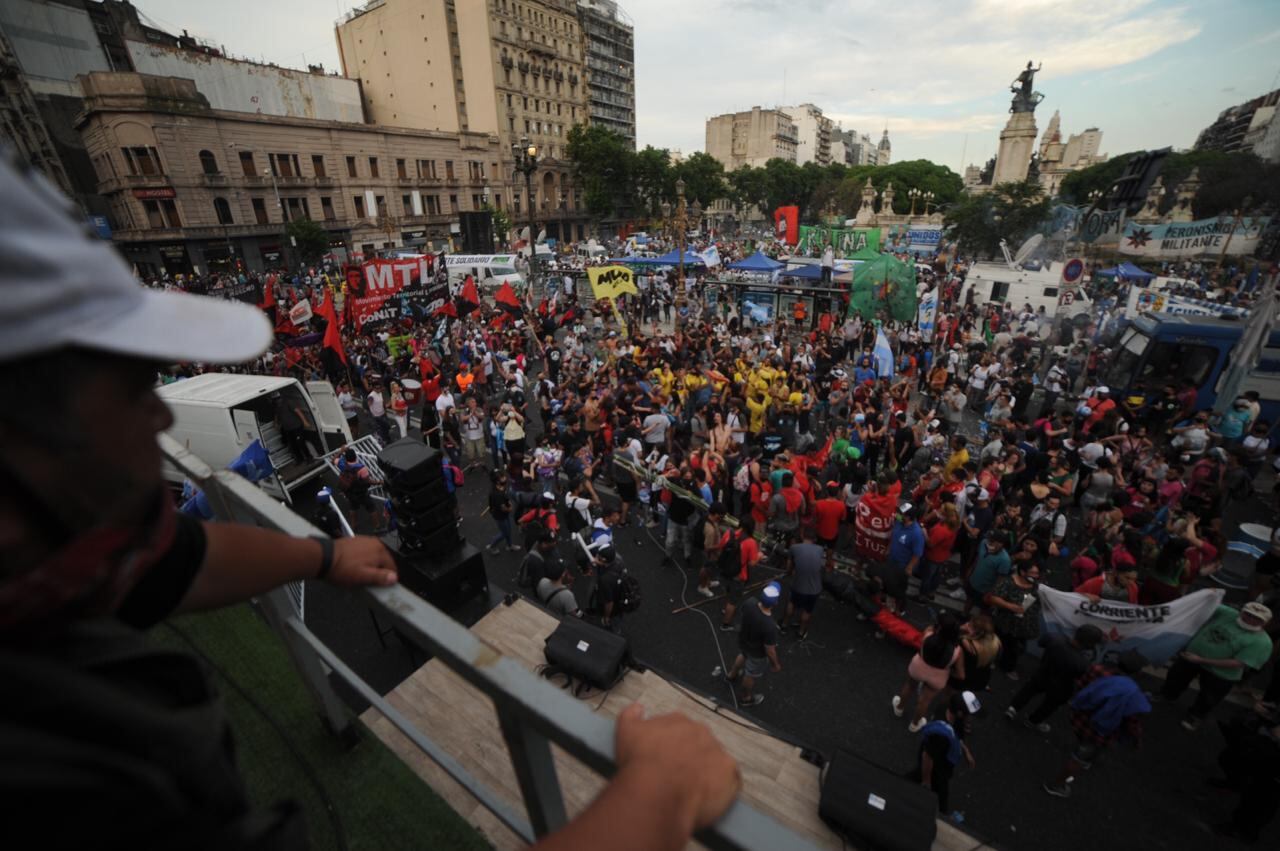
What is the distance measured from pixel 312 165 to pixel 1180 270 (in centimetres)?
6402

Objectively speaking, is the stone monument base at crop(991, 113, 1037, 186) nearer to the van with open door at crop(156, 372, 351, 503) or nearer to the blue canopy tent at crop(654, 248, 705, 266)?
the blue canopy tent at crop(654, 248, 705, 266)

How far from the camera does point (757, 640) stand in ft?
21.3

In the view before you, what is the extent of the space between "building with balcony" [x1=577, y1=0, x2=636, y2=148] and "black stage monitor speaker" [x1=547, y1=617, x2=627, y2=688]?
265 feet

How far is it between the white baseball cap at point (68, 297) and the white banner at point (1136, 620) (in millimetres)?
8691

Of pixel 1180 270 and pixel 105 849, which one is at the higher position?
pixel 105 849

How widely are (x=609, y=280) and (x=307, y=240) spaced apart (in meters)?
33.4

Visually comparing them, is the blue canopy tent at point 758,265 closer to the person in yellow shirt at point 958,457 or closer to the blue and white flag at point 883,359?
the blue and white flag at point 883,359

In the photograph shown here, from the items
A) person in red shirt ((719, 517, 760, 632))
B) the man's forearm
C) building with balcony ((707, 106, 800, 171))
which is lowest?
person in red shirt ((719, 517, 760, 632))

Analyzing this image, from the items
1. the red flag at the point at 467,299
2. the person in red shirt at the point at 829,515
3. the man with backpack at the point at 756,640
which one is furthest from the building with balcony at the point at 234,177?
the man with backpack at the point at 756,640

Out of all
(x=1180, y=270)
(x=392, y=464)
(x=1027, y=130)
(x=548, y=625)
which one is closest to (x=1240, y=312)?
(x=548, y=625)

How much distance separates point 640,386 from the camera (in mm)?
13203

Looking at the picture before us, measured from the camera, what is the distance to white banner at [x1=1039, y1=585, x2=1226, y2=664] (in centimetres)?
640

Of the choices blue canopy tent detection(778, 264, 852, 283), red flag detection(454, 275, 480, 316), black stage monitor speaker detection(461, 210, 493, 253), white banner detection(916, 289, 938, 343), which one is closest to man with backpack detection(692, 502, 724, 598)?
red flag detection(454, 275, 480, 316)

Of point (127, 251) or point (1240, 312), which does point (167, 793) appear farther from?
point (127, 251)
